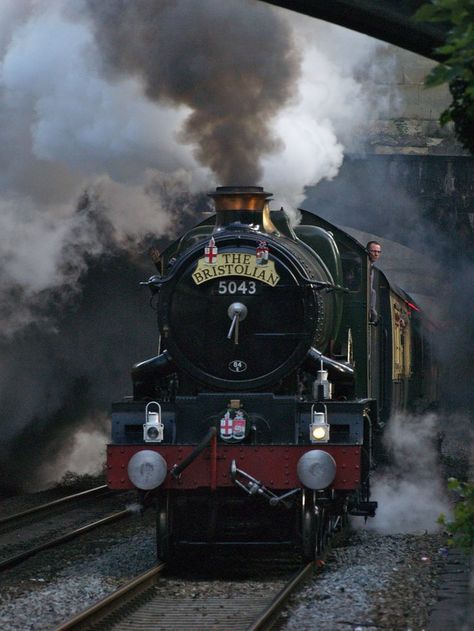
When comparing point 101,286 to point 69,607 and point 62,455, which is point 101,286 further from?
point 69,607

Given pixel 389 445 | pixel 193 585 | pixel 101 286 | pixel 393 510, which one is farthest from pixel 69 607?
pixel 101 286

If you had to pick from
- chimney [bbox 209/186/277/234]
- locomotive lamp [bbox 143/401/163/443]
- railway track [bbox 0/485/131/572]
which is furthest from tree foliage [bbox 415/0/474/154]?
railway track [bbox 0/485/131/572]

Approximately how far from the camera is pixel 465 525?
6559 millimetres

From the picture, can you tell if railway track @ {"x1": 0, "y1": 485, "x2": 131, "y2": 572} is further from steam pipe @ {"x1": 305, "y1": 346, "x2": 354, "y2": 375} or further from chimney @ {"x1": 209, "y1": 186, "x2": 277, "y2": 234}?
chimney @ {"x1": 209, "y1": 186, "x2": 277, "y2": 234}

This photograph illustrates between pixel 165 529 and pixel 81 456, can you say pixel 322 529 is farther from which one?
pixel 81 456

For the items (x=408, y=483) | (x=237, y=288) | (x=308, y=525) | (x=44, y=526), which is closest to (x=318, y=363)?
(x=237, y=288)

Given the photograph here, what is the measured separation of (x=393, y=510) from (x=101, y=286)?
322 inches

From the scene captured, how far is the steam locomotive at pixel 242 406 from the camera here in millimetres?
8602

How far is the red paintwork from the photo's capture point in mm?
8586

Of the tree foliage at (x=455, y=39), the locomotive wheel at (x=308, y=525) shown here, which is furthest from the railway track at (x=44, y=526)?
the tree foliage at (x=455, y=39)

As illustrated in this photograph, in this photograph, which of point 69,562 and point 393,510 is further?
point 393,510

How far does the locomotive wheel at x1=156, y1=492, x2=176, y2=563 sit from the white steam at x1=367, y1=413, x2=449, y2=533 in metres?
2.63

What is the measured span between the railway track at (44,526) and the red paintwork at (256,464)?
68.4 inches

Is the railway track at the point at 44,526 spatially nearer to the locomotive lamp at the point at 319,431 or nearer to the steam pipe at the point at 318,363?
the locomotive lamp at the point at 319,431
